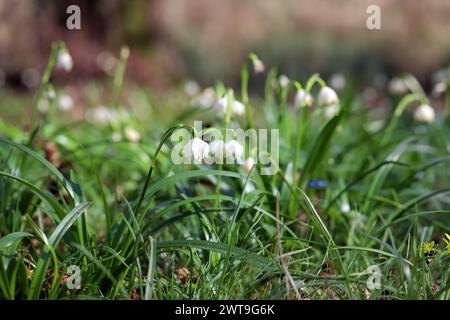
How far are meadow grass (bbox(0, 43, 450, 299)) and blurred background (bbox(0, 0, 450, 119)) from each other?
401 cm

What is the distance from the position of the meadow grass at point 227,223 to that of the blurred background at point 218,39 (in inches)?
158

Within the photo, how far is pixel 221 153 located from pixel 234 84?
7.75 meters

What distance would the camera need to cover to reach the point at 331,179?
11.1 ft

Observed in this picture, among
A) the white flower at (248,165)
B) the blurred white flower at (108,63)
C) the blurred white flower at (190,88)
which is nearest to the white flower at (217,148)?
the white flower at (248,165)

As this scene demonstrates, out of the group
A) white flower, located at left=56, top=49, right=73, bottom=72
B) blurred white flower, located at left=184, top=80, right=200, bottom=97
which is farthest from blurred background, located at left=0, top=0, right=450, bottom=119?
white flower, located at left=56, top=49, right=73, bottom=72

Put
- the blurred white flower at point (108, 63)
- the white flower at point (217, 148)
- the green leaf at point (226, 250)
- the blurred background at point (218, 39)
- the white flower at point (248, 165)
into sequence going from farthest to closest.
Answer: the blurred background at point (218, 39) < the blurred white flower at point (108, 63) < the white flower at point (248, 165) < the white flower at point (217, 148) < the green leaf at point (226, 250)

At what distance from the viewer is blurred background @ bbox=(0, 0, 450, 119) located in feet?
27.5

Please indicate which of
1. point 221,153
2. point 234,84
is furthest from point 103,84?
point 221,153

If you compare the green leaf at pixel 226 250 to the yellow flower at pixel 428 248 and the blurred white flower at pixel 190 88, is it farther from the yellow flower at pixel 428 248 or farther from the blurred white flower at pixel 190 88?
the blurred white flower at pixel 190 88

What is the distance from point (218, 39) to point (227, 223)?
9.50m

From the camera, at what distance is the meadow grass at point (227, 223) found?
188 cm

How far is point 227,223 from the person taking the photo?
2.09 metres

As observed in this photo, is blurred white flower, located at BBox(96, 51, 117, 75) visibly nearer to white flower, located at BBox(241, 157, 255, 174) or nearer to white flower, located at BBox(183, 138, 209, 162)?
white flower, located at BBox(241, 157, 255, 174)

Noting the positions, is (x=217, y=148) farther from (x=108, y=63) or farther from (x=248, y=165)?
(x=108, y=63)
